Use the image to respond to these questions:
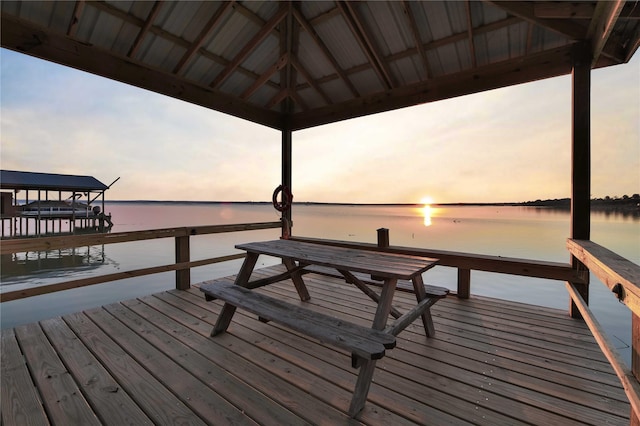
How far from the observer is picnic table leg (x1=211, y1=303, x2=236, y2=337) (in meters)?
2.26

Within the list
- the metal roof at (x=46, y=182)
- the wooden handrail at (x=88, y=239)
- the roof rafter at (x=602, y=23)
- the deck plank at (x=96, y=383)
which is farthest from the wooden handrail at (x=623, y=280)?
the metal roof at (x=46, y=182)

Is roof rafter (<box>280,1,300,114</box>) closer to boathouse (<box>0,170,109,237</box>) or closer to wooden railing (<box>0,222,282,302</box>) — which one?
wooden railing (<box>0,222,282,302</box>)

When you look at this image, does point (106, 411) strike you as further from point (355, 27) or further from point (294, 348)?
point (355, 27)

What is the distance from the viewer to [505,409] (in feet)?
4.64

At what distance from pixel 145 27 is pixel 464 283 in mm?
4614

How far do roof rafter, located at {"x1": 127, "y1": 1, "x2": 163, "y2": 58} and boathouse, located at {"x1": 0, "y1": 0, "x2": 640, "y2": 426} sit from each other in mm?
18

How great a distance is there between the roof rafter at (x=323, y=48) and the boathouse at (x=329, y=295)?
27 millimetres

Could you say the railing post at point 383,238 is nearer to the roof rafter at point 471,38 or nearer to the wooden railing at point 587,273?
the wooden railing at point 587,273

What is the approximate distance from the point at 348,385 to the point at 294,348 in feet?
1.97

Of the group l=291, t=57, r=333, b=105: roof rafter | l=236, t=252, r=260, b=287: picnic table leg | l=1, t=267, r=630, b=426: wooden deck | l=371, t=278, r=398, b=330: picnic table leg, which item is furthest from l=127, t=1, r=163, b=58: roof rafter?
l=371, t=278, r=398, b=330: picnic table leg

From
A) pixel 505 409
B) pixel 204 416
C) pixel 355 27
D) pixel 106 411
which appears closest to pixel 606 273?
pixel 505 409

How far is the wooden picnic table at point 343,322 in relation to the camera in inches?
54.2

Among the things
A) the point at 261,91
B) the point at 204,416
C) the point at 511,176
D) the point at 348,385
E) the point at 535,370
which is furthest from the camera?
the point at 511,176

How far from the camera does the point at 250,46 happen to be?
3.35 meters
